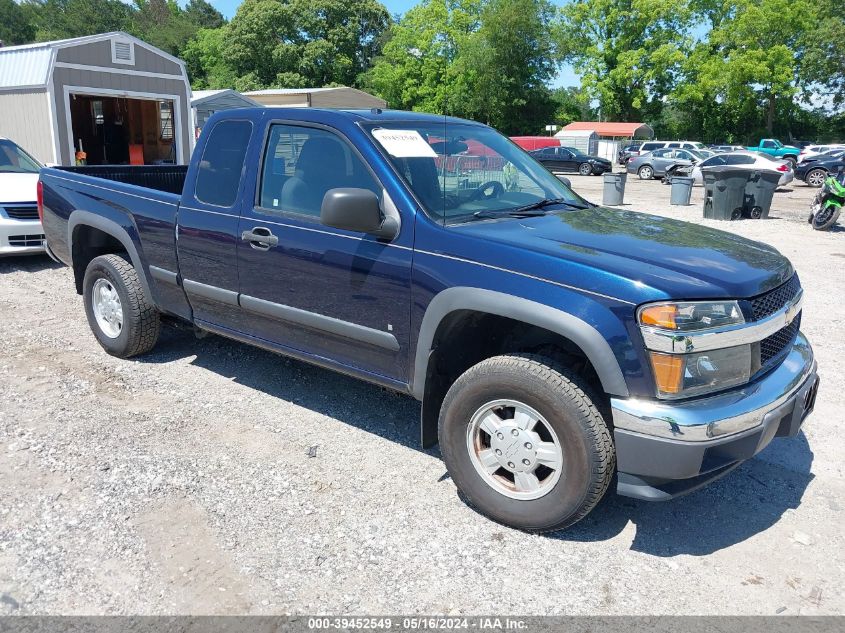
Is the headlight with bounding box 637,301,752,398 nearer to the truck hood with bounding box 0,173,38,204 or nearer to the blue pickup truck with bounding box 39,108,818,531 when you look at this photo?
the blue pickup truck with bounding box 39,108,818,531

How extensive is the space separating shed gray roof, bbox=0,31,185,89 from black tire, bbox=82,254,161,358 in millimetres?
12362

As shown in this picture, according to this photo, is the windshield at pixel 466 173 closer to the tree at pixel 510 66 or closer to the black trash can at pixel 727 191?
the black trash can at pixel 727 191

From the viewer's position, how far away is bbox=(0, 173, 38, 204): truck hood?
8.71 meters

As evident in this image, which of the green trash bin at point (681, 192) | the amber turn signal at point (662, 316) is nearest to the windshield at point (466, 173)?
the amber turn signal at point (662, 316)

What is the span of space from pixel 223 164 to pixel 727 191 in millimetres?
13734

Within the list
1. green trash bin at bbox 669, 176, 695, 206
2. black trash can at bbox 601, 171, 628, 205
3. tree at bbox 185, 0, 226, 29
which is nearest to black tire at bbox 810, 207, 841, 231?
green trash bin at bbox 669, 176, 695, 206

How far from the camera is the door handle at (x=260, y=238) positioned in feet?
13.5

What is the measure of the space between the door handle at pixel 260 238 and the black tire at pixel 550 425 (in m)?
1.44

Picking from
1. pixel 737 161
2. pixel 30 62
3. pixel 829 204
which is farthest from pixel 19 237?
pixel 737 161

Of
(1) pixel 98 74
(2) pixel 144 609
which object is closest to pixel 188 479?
(2) pixel 144 609

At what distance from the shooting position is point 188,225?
4.60m

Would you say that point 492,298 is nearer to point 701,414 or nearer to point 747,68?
point 701,414

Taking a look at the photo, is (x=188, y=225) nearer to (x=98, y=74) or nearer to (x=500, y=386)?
(x=500, y=386)

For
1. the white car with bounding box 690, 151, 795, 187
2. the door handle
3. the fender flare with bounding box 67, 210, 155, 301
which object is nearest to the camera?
the door handle
